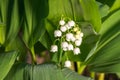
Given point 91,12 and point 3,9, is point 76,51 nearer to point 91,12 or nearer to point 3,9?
point 91,12

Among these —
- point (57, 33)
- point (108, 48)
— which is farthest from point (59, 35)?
point (108, 48)

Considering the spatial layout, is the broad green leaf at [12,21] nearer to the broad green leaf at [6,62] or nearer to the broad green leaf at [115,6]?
the broad green leaf at [6,62]

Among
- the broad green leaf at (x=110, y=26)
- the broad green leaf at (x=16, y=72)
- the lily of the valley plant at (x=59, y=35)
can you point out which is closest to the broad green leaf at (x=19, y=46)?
the lily of the valley plant at (x=59, y=35)

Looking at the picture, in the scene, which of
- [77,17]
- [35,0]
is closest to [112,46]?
[77,17]

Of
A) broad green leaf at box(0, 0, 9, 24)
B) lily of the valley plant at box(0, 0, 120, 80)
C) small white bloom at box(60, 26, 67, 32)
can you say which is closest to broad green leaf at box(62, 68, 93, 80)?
lily of the valley plant at box(0, 0, 120, 80)

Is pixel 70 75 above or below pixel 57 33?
below

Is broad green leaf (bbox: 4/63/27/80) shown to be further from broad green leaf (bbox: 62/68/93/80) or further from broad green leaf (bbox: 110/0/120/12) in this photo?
broad green leaf (bbox: 110/0/120/12)

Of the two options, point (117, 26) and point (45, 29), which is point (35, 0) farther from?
point (117, 26)
